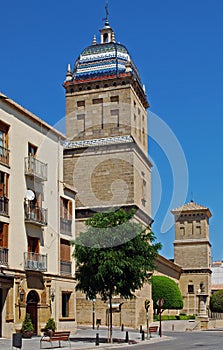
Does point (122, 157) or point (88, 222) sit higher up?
point (122, 157)

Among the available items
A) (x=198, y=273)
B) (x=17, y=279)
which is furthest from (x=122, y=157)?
(x=198, y=273)

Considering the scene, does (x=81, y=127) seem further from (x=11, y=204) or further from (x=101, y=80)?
(x=11, y=204)

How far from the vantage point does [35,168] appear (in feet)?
116

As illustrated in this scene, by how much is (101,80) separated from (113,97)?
6.44ft

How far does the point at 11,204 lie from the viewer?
3322 cm

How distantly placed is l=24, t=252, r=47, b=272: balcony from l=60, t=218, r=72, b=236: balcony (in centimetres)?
362

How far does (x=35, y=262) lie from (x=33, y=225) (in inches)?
83.3

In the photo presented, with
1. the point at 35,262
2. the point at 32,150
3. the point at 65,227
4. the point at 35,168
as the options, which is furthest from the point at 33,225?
the point at 65,227

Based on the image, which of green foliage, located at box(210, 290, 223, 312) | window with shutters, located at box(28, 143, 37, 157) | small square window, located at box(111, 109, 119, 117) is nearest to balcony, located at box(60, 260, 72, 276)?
window with shutters, located at box(28, 143, 37, 157)

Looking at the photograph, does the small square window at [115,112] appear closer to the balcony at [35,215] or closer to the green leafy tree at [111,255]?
the balcony at [35,215]

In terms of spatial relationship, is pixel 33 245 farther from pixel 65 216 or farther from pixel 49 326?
pixel 65 216

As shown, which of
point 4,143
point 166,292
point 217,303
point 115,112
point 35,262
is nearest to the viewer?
point 4,143

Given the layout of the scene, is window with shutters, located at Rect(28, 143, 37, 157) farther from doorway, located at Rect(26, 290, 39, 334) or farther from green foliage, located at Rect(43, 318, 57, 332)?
green foliage, located at Rect(43, 318, 57, 332)

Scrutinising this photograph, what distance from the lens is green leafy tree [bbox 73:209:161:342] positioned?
31.5 meters
